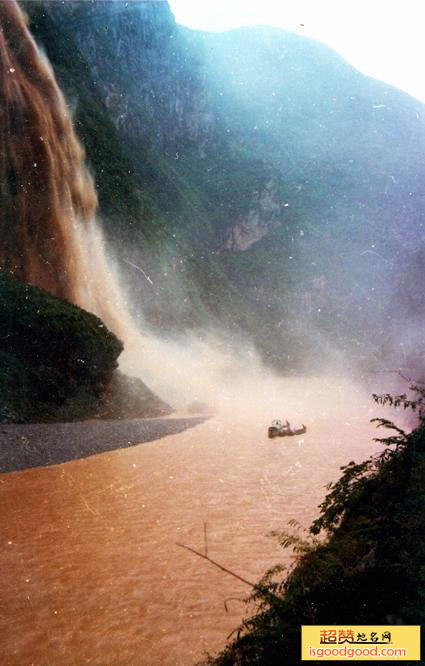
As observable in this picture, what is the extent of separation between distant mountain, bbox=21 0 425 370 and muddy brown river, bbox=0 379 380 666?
98.5ft

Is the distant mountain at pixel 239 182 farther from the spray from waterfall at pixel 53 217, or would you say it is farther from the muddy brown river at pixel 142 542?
the muddy brown river at pixel 142 542

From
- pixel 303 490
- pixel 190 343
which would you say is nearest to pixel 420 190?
pixel 190 343

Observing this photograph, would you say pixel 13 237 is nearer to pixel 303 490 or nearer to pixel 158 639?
pixel 303 490

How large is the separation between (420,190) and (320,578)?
283 feet

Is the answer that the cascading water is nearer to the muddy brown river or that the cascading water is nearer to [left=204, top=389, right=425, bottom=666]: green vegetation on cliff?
the muddy brown river

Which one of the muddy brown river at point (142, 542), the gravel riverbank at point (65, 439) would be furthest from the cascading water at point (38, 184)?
the muddy brown river at point (142, 542)

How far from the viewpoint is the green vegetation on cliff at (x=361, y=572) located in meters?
3.67

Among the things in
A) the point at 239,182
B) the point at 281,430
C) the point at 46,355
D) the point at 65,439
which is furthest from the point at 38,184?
the point at 239,182

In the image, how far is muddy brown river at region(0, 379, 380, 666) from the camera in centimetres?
535

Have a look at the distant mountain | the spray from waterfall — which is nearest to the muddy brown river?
the spray from waterfall

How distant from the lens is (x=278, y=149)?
290ft

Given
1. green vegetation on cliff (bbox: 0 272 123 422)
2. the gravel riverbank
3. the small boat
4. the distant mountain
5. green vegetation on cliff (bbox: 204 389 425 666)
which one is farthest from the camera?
the distant mountain

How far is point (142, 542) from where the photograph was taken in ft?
25.9

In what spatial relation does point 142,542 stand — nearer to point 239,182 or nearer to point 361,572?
A: point 361,572
